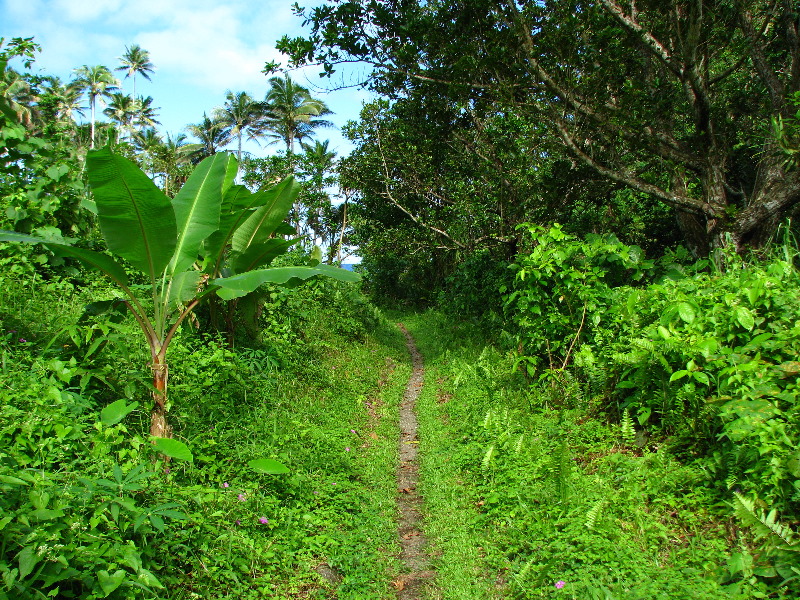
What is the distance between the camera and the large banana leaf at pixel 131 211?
3.61 m

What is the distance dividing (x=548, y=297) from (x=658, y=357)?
2.12m

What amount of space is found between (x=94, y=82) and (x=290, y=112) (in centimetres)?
1910

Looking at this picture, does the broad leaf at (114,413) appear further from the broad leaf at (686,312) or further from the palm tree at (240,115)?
the palm tree at (240,115)

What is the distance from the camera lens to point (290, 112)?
41.6 metres

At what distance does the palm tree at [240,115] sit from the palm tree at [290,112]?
40.6 inches

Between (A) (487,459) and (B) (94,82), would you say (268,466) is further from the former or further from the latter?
(B) (94,82)

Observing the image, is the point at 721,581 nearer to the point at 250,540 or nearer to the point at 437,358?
the point at 250,540

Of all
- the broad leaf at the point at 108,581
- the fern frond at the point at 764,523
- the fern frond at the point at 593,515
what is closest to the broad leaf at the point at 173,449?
the broad leaf at the point at 108,581

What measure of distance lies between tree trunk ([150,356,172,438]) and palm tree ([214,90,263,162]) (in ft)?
144

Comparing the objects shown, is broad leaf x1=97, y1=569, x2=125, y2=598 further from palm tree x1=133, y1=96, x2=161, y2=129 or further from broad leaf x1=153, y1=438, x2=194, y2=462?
palm tree x1=133, y1=96, x2=161, y2=129

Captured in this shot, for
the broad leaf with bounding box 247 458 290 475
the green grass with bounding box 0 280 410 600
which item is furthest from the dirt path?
the broad leaf with bounding box 247 458 290 475

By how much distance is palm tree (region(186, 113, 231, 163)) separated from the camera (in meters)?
45.7

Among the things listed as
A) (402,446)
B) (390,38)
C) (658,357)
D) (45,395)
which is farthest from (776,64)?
(45,395)

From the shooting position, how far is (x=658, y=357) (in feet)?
14.9
